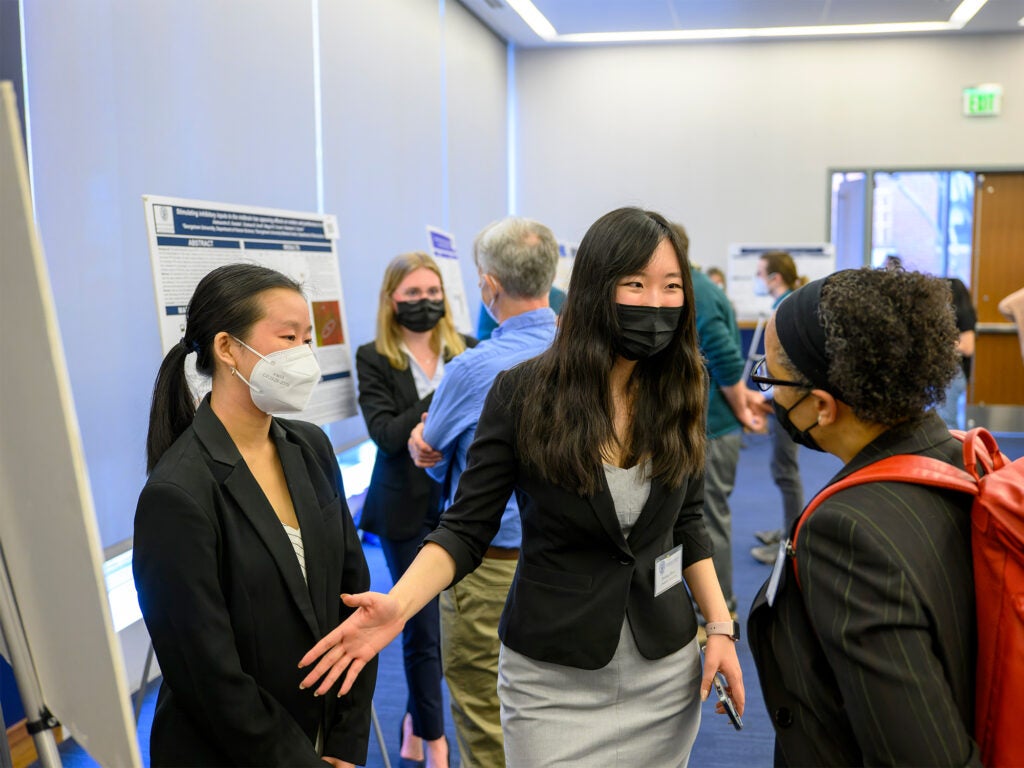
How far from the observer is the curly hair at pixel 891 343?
1.09m

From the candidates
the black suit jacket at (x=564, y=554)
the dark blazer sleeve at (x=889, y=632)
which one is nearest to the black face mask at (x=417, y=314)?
the black suit jacket at (x=564, y=554)

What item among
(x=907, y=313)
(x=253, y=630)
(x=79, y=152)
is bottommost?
(x=253, y=630)

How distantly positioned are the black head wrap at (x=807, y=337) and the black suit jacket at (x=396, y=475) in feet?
5.78

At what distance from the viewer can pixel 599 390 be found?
1.51 meters

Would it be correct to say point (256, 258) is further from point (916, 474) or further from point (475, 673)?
point (916, 474)

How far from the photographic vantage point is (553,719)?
4.85 feet

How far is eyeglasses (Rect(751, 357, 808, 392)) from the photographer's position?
122 centimetres

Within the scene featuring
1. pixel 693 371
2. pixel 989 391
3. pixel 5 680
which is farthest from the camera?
pixel 989 391

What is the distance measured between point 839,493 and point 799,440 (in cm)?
24

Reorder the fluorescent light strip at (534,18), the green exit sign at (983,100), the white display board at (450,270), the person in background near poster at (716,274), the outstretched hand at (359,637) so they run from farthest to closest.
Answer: the green exit sign at (983,100), the person in background near poster at (716,274), the fluorescent light strip at (534,18), the white display board at (450,270), the outstretched hand at (359,637)

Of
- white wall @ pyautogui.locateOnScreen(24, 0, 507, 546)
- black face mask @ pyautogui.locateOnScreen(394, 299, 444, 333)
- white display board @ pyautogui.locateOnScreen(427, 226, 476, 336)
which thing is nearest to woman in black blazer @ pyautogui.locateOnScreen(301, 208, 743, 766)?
black face mask @ pyautogui.locateOnScreen(394, 299, 444, 333)

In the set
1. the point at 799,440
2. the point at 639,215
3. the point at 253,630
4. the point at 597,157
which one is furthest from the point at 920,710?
the point at 597,157

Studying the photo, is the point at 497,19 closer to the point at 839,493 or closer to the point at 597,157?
the point at 597,157

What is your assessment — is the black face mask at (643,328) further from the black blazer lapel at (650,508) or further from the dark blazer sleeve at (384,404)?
the dark blazer sleeve at (384,404)
